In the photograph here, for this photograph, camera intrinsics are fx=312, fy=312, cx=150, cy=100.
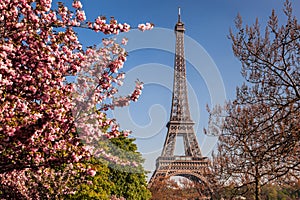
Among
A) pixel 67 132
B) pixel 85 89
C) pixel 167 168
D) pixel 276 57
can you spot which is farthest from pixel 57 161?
pixel 167 168

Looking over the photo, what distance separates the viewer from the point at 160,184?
41.8 meters

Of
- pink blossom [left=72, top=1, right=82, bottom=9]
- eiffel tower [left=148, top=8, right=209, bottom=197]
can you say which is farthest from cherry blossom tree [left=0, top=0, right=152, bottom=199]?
eiffel tower [left=148, top=8, right=209, bottom=197]

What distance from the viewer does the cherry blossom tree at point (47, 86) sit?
18.1 feet

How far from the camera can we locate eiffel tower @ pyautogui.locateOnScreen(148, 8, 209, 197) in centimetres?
4617

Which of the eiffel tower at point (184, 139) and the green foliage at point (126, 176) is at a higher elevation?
the eiffel tower at point (184, 139)

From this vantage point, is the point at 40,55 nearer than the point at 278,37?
Yes

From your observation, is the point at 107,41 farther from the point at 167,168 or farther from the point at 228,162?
the point at 167,168

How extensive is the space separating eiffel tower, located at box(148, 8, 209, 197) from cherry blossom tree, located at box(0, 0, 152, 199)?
3692cm

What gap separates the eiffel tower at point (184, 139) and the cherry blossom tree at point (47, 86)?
3692 cm

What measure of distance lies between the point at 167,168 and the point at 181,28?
86.4ft

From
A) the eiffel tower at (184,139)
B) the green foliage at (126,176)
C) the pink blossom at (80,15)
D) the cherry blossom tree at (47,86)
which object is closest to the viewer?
the cherry blossom tree at (47,86)

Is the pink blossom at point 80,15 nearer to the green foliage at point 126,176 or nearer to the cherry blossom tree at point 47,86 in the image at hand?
the cherry blossom tree at point 47,86

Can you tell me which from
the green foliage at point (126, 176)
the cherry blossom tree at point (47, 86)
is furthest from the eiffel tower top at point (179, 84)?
the cherry blossom tree at point (47, 86)

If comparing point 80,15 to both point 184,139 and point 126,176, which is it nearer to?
point 126,176
